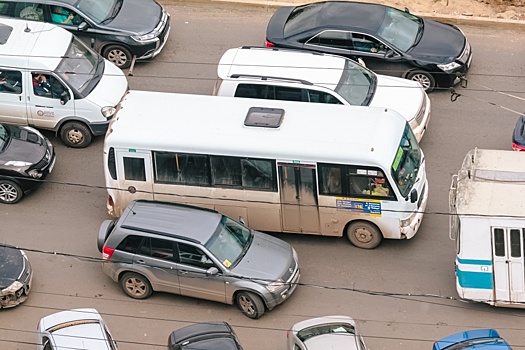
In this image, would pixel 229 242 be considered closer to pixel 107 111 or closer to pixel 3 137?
pixel 107 111

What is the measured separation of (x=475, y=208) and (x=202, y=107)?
560 centimetres

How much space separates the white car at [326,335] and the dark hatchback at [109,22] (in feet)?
29.4

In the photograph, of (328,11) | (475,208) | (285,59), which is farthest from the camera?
(328,11)

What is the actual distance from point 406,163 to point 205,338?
5.23 metres

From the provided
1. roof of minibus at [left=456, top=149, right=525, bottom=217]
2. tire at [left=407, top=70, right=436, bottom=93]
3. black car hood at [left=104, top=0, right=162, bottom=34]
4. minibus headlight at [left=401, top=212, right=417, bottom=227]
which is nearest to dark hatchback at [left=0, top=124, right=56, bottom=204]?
black car hood at [left=104, top=0, right=162, bottom=34]

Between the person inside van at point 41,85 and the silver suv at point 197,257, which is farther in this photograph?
the person inside van at point 41,85

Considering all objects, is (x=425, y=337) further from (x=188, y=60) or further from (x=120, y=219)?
(x=188, y=60)

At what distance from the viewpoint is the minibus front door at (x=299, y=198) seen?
69.6 feet

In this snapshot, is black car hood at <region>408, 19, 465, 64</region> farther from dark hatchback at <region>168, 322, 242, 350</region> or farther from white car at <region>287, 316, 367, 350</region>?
A: dark hatchback at <region>168, 322, 242, 350</region>

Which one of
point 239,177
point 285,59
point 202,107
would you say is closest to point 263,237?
point 239,177

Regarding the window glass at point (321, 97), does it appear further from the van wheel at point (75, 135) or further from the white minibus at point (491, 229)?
the van wheel at point (75, 135)

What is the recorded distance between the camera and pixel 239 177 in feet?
70.5

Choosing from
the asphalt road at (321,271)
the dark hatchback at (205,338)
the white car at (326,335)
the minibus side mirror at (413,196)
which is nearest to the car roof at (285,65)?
the asphalt road at (321,271)

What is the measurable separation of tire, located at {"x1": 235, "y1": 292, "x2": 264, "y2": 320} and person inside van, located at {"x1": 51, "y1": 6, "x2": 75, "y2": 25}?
27.2 feet
